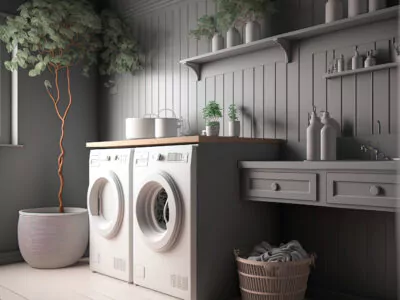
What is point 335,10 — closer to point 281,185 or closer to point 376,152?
point 376,152

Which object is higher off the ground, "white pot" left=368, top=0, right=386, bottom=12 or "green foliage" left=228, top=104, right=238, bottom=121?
"white pot" left=368, top=0, right=386, bottom=12

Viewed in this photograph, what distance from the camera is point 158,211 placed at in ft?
10.1

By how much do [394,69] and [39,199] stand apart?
286 centimetres

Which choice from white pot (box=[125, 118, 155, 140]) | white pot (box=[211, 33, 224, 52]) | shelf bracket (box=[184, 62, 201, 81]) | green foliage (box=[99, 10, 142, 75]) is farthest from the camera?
green foliage (box=[99, 10, 142, 75])

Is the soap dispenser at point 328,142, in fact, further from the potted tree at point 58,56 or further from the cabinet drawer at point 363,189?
the potted tree at point 58,56

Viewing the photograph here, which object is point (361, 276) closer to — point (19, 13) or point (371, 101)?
point (371, 101)

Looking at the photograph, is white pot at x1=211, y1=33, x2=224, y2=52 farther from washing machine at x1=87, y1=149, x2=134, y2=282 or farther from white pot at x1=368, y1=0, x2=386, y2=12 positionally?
white pot at x1=368, y1=0, x2=386, y2=12

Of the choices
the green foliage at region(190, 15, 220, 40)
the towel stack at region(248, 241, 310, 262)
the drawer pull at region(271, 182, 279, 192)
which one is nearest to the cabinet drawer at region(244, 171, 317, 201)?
the drawer pull at region(271, 182, 279, 192)

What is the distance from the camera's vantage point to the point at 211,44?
342cm

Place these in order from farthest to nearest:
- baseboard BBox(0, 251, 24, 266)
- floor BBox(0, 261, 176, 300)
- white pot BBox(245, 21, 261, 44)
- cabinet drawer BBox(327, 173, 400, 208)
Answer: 1. baseboard BBox(0, 251, 24, 266)
2. white pot BBox(245, 21, 261, 44)
3. floor BBox(0, 261, 176, 300)
4. cabinet drawer BBox(327, 173, 400, 208)

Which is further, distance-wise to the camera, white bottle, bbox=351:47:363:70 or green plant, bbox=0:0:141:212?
green plant, bbox=0:0:141:212

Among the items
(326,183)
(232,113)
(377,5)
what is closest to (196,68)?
(232,113)

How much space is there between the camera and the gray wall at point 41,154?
12.6 ft

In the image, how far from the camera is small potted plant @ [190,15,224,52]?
128 inches
